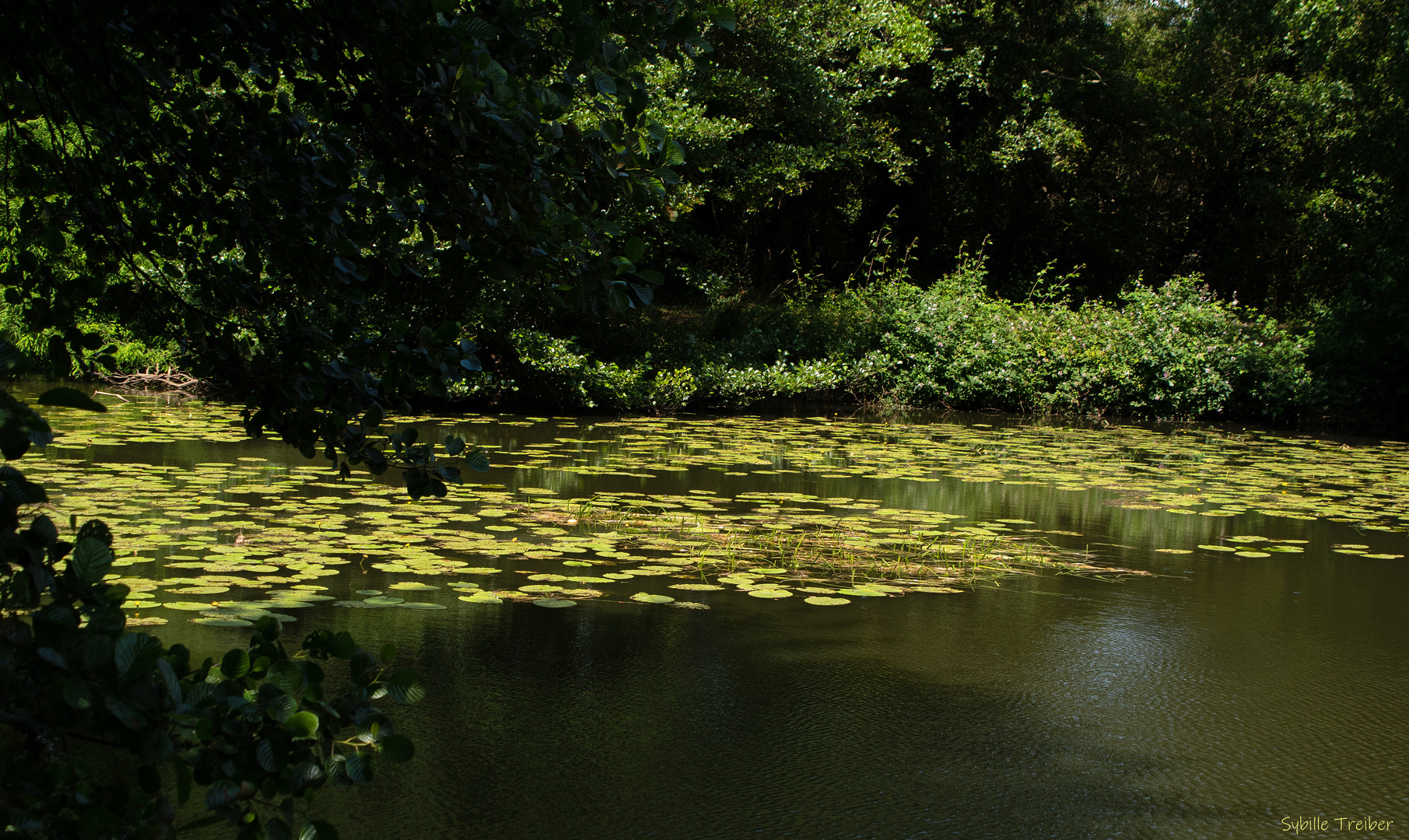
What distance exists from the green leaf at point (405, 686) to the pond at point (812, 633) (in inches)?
53.4

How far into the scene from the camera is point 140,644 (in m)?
1.27

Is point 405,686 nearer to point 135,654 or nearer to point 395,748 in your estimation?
point 395,748

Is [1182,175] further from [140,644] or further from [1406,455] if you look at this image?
[140,644]

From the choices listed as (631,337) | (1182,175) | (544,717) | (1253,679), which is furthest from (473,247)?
(1182,175)

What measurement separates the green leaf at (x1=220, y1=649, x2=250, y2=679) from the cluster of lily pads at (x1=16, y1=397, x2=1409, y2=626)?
3.01m

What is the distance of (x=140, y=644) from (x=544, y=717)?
2402 millimetres

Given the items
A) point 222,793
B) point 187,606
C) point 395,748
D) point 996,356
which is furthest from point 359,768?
point 996,356

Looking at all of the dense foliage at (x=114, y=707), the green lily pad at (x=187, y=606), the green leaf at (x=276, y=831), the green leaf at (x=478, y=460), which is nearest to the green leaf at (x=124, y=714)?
the dense foliage at (x=114, y=707)

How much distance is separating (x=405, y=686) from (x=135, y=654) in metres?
0.41

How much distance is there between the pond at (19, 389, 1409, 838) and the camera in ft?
10.1

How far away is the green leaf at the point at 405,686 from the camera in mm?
1565

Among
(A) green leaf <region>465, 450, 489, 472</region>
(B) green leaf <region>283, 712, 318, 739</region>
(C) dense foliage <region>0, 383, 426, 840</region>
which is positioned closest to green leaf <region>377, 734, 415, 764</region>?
(C) dense foliage <region>0, 383, 426, 840</region>

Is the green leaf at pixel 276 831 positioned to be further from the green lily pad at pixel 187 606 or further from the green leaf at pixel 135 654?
the green lily pad at pixel 187 606

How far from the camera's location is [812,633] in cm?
462
